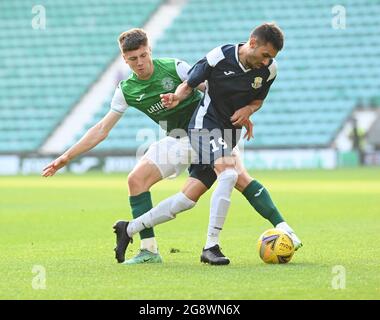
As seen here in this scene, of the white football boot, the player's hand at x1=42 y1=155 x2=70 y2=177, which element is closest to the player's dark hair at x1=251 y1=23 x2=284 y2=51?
the white football boot

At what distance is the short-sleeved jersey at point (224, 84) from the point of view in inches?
307

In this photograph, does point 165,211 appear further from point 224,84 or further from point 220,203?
point 224,84

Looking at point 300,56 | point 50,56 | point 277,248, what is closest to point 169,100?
point 277,248

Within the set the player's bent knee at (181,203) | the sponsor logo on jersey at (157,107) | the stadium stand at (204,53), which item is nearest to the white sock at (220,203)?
the player's bent knee at (181,203)

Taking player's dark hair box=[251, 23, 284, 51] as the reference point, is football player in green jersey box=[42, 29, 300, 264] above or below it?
below

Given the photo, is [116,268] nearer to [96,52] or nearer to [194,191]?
[194,191]

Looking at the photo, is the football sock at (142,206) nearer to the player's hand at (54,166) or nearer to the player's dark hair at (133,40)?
the player's hand at (54,166)

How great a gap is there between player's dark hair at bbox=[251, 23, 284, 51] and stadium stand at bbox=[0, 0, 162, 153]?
87.9 feet

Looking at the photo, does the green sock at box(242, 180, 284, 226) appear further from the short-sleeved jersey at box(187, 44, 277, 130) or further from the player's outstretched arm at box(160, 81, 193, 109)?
the player's outstretched arm at box(160, 81, 193, 109)

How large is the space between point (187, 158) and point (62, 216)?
6138mm

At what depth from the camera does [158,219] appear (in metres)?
8.05

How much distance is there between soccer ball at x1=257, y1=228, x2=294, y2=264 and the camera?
7.70m

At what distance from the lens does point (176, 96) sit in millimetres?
7793

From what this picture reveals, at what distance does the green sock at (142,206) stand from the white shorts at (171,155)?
24 cm
